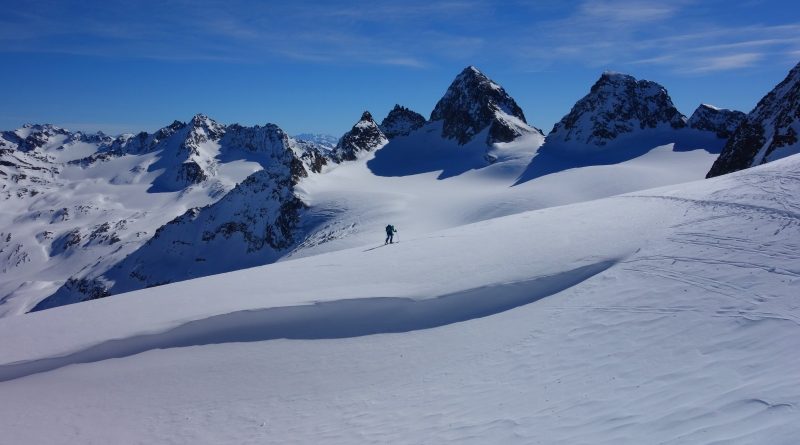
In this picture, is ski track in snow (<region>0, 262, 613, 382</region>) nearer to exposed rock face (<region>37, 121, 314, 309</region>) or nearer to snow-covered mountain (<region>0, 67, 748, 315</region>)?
snow-covered mountain (<region>0, 67, 748, 315</region>)

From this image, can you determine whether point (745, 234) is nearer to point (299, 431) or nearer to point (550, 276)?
point (550, 276)

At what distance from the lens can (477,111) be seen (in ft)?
282

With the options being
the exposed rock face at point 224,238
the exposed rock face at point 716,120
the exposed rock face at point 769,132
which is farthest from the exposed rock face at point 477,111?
the exposed rock face at point 769,132

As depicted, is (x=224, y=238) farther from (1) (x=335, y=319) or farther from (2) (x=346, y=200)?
(1) (x=335, y=319)

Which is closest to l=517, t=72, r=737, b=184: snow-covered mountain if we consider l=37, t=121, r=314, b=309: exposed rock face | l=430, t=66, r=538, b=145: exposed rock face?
l=430, t=66, r=538, b=145: exposed rock face

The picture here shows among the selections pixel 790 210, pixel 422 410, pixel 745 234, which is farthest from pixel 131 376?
pixel 790 210

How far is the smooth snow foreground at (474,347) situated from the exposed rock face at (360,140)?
65.4 meters

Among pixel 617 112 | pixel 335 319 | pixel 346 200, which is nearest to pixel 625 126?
pixel 617 112

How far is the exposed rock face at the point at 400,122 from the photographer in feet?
317

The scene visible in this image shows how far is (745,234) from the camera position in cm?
1317

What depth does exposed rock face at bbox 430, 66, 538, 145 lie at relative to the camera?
81938 mm

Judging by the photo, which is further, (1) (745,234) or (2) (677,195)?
(2) (677,195)

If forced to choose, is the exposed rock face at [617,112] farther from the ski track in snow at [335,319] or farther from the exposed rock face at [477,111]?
the ski track in snow at [335,319]

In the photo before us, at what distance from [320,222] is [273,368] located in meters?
45.5
